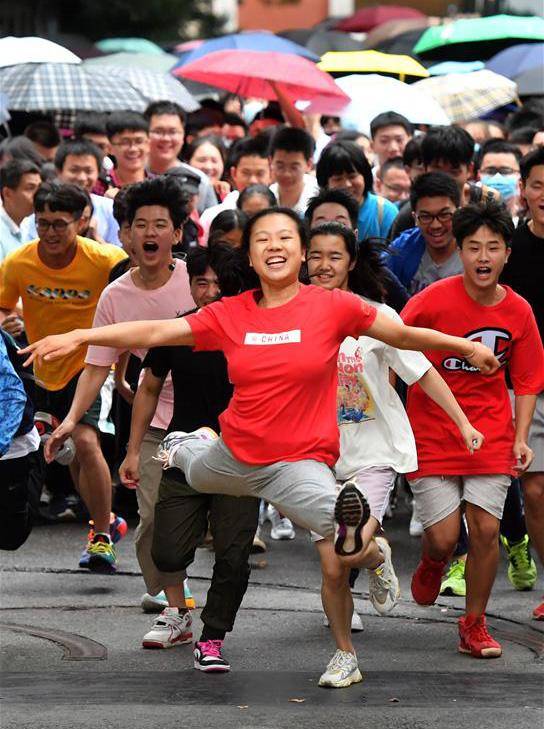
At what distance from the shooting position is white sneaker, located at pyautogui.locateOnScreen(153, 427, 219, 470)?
7434 mm

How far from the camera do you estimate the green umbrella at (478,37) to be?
810 inches

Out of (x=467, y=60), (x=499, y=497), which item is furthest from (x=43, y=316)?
(x=467, y=60)

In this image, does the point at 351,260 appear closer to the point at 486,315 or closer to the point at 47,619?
the point at 486,315

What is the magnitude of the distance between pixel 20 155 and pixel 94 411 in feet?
12.4

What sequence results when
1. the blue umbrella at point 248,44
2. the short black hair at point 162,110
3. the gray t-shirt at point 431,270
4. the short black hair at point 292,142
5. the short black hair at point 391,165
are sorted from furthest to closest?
the blue umbrella at point 248,44, the short black hair at point 162,110, the short black hair at point 391,165, the short black hair at point 292,142, the gray t-shirt at point 431,270

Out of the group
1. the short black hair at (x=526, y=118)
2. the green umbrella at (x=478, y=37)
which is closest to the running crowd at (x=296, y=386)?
the short black hair at (x=526, y=118)

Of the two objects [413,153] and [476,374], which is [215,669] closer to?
[476,374]

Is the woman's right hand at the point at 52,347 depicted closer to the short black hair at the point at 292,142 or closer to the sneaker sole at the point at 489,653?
the sneaker sole at the point at 489,653

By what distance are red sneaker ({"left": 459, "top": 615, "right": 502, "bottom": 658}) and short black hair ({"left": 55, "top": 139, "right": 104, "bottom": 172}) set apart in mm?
5818

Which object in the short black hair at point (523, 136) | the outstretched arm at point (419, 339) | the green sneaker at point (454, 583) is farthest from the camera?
the short black hair at point (523, 136)

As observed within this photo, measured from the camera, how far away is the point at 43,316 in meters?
9.96

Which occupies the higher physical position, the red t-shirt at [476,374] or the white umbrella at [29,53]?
the white umbrella at [29,53]

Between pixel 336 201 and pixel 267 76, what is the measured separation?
226 inches

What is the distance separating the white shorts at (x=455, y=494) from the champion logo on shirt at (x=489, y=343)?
478mm
